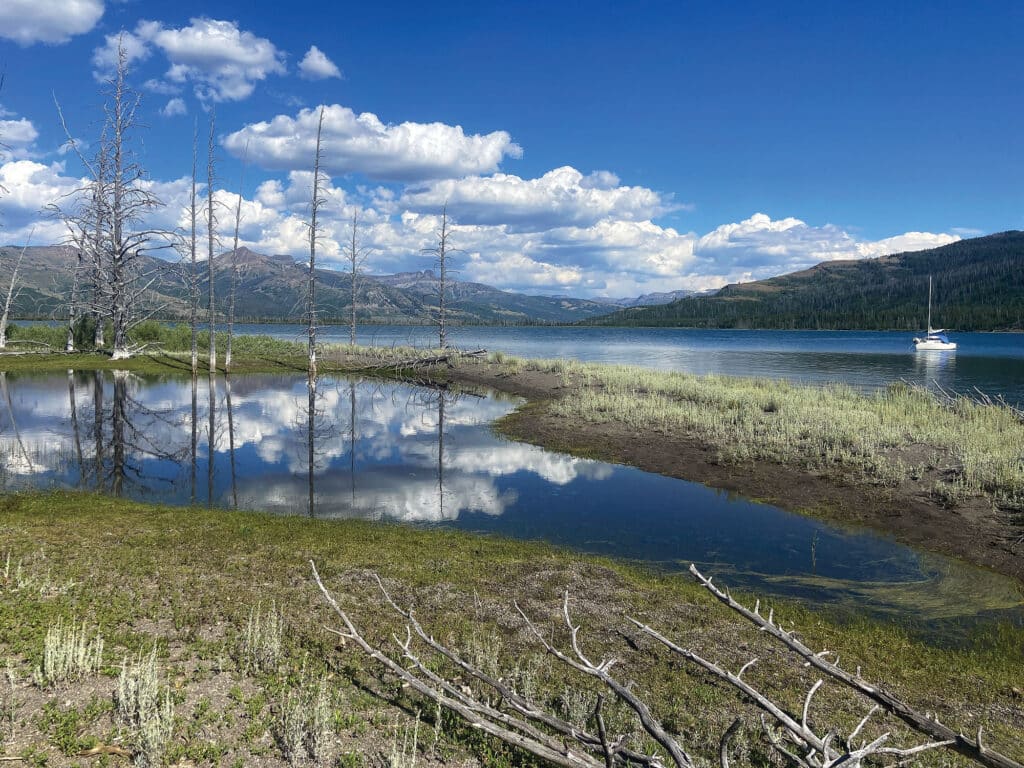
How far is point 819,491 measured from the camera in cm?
1631

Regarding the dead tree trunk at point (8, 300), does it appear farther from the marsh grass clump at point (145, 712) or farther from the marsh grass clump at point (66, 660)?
the marsh grass clump at point (145, 712)

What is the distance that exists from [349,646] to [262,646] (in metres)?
1.01

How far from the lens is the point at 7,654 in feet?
21.5

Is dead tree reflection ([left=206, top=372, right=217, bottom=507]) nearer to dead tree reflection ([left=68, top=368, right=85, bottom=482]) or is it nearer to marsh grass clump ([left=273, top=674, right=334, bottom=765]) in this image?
dead tree reflection ([left=68, top=368, right=85, bottom=482])

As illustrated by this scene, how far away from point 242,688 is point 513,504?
9623 mm

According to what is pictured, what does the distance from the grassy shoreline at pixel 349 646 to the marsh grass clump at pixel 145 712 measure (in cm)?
9

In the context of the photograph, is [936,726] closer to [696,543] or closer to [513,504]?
[696,543]

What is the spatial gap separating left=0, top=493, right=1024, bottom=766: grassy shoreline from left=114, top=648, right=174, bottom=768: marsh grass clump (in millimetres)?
91

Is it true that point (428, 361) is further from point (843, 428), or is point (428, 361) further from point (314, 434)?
point (843, 428)

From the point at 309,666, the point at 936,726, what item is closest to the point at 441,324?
the point at 309,666

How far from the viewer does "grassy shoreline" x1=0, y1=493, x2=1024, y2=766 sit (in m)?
5.59

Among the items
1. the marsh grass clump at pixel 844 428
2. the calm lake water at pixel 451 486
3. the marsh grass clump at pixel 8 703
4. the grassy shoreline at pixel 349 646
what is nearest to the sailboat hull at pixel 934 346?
the marsh grass clump at pixel 844 428

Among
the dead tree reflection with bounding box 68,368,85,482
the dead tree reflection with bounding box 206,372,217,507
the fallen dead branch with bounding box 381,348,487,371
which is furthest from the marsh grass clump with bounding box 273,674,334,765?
the fallen dead branch with bounding box 381,348,487,371

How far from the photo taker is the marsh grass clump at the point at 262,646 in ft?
22.0
